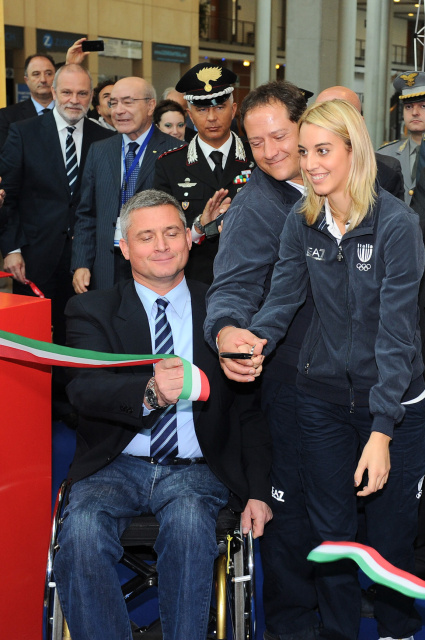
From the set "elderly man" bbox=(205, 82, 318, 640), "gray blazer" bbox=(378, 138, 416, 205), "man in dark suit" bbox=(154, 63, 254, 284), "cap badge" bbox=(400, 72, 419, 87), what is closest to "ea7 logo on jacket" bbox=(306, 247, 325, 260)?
"elderly man" bbox=(205, 82, 318, 640)

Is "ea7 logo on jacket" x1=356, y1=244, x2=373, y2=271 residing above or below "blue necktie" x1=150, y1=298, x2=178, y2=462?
above

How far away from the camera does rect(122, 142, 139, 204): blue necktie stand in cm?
411

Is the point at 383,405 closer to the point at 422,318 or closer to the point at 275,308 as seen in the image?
the point at 275,308

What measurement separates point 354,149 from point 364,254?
0.85 feet

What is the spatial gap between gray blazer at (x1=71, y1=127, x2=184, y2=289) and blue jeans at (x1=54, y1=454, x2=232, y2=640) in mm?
2059

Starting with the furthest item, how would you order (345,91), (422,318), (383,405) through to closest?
(345,91) → (422,318) → (383,405)

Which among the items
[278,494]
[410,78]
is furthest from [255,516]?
[410,78]

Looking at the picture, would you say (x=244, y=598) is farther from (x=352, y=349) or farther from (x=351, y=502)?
Result: (x=352, y=349)

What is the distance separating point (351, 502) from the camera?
235 cm

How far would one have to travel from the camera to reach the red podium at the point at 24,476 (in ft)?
7.69

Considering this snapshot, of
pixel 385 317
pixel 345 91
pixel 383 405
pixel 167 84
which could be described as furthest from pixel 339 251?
pixel 167 84

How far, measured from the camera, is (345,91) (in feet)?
10.7

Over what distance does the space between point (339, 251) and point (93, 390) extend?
2.60ft

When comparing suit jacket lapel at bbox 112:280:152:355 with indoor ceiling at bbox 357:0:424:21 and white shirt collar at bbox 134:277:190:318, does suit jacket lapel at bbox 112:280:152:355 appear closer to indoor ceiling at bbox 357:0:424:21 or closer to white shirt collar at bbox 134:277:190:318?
white shirt collar at bbox 134:277:190:318
